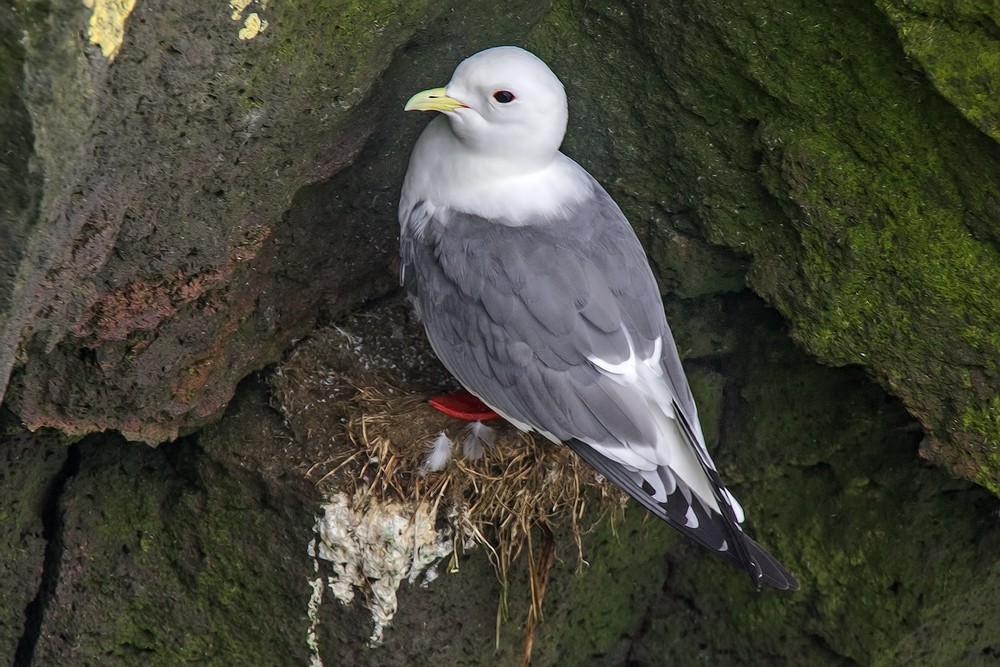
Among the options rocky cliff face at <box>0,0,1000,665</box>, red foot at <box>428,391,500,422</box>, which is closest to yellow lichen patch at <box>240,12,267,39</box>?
rocky cliff face at <box>0,0,1000,665</box>

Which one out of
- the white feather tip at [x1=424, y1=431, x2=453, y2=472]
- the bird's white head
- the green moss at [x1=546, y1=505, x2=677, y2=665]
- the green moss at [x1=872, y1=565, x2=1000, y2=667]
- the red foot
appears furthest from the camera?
the green moss at [x1=546, y1=505, x2=677, y2=665]

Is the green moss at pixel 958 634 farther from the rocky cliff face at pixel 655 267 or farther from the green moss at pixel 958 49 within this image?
the green moss at pixel 958 49

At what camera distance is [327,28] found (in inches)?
82.9

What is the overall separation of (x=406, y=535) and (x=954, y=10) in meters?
1.97

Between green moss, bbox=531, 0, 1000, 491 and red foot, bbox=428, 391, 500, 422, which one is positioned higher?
green moss, bbox=531, 0, 1000, 491

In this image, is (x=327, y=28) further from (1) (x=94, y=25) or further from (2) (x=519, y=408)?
(2) (x=519, y=408)

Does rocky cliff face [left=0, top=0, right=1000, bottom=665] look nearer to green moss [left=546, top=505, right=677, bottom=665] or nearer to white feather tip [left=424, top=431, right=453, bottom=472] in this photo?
green moss [left=546, top=505, right=677, bottom=665]

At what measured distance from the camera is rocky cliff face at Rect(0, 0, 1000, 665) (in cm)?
208

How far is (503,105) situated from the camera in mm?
2301

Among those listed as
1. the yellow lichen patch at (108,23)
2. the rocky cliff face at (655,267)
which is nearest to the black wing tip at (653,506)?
the rocky cliff face at (655,267)

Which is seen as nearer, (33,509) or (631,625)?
(33,509)

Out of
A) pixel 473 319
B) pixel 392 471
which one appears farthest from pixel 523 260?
pixel 392 471

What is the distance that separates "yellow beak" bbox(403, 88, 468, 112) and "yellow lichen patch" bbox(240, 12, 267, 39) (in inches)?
16.9

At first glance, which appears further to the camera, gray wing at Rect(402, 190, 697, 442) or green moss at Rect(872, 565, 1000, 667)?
green moss at Rect(872, 565, 1000, 667)
